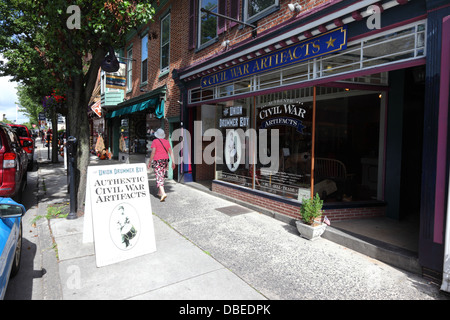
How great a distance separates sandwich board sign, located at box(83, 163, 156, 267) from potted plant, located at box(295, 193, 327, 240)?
2600 mm

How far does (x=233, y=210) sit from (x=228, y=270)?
9.92 feet

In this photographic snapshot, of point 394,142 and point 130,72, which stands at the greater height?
point 130,72

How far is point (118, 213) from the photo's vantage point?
13.3ft

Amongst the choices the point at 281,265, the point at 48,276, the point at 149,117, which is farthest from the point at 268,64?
the point at 149,117

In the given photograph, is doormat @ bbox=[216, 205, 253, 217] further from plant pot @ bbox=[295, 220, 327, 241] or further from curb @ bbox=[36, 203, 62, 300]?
curb @ bbox=[36, 203, 62, 300]

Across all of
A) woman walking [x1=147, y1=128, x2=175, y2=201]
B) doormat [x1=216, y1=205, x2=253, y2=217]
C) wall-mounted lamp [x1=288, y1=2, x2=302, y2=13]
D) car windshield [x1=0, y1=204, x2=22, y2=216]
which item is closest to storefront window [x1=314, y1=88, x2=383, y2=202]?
wall-mounted lamp [x1=288, y1=2, x2=302, y2=13]

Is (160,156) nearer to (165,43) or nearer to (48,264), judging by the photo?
(48,264)

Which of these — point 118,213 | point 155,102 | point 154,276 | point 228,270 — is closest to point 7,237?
point 118,213

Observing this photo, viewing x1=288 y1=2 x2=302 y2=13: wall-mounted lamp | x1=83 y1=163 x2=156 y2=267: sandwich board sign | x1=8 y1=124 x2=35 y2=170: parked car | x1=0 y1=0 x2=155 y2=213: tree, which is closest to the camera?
x1=83 y1=163 x2=156 y2=267: sandwich board sign

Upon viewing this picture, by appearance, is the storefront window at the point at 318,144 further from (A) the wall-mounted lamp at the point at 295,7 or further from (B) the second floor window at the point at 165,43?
(B) the second floor window at the point at 165,43

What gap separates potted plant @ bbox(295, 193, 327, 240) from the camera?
4879mm

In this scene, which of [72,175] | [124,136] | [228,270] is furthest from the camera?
[124,136]

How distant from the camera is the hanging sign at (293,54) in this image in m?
4.89

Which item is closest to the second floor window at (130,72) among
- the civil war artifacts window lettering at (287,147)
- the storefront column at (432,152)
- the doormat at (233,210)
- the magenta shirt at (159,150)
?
the magenta shirt at (159,150)
